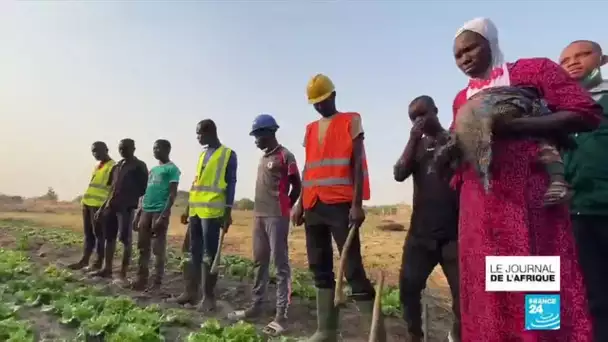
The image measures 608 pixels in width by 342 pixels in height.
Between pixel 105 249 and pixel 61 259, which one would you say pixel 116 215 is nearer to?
pixel 105 249

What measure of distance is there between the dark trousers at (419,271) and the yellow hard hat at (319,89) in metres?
1.34

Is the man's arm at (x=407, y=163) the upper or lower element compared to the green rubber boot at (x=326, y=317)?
upper

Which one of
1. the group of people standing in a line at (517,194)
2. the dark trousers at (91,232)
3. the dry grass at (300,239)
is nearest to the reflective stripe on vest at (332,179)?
the group of people standing in a line at (517,194)

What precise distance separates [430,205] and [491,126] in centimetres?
165

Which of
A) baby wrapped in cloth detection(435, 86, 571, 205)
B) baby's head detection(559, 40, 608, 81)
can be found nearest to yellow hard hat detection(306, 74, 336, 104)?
baby's head detection(559, 40, 608, 81)

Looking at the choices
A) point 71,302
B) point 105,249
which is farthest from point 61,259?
point 71,302

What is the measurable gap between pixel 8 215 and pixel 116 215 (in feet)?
70.9

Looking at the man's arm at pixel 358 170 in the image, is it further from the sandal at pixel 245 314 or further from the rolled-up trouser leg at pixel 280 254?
the sandal at pixel 245 314

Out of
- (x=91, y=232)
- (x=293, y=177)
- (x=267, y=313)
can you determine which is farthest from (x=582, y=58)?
(x=91, y=232)

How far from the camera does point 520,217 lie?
6.53 ft

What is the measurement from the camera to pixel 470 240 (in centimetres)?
213

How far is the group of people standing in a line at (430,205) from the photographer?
1997 millimetres

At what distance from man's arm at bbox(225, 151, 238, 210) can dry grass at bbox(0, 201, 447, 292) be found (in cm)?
172

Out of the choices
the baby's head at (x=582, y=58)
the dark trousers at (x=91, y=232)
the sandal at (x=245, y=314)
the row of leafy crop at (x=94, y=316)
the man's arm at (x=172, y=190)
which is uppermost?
the baby's head at (x=582, y=58)
